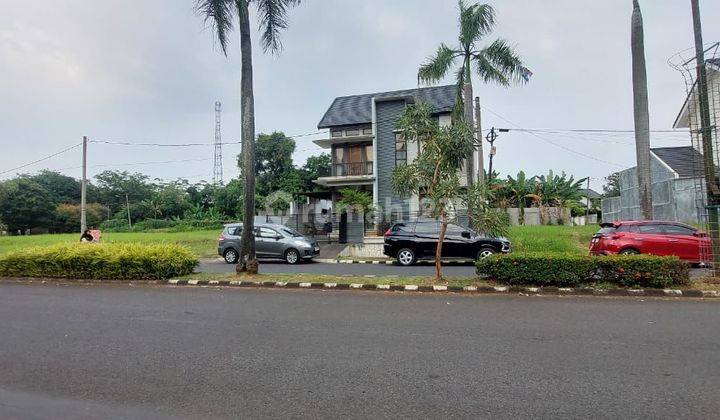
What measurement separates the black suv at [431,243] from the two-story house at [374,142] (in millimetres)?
7770

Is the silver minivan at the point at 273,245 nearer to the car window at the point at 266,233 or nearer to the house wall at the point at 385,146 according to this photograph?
the car window at the point at 266,233

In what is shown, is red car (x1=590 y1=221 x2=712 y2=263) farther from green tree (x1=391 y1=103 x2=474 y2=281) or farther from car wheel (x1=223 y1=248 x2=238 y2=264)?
car wheel (x1=223 y1=248 x2=238 y2=264)

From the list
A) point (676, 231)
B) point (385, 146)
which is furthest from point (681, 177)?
point (385, 146)

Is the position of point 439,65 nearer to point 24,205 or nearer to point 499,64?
point 499,64

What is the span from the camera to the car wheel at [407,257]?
16.2m

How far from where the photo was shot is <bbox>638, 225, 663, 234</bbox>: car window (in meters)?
12.6

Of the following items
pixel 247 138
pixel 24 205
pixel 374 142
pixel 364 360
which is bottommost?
pixel 364 360

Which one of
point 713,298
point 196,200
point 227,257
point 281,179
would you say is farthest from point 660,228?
point 196,200

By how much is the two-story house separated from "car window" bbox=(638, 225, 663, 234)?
41.1ft

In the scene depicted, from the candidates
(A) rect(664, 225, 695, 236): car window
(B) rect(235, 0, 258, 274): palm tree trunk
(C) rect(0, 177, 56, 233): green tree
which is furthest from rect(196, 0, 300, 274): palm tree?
(C) rect(0, 177, 56, 233): green tree

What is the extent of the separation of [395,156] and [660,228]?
608 inches

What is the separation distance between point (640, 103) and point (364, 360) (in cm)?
1268

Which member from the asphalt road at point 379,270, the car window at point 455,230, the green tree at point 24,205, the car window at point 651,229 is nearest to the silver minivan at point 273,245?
the asphalt road at point 379,270

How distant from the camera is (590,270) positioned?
9.07 metres
